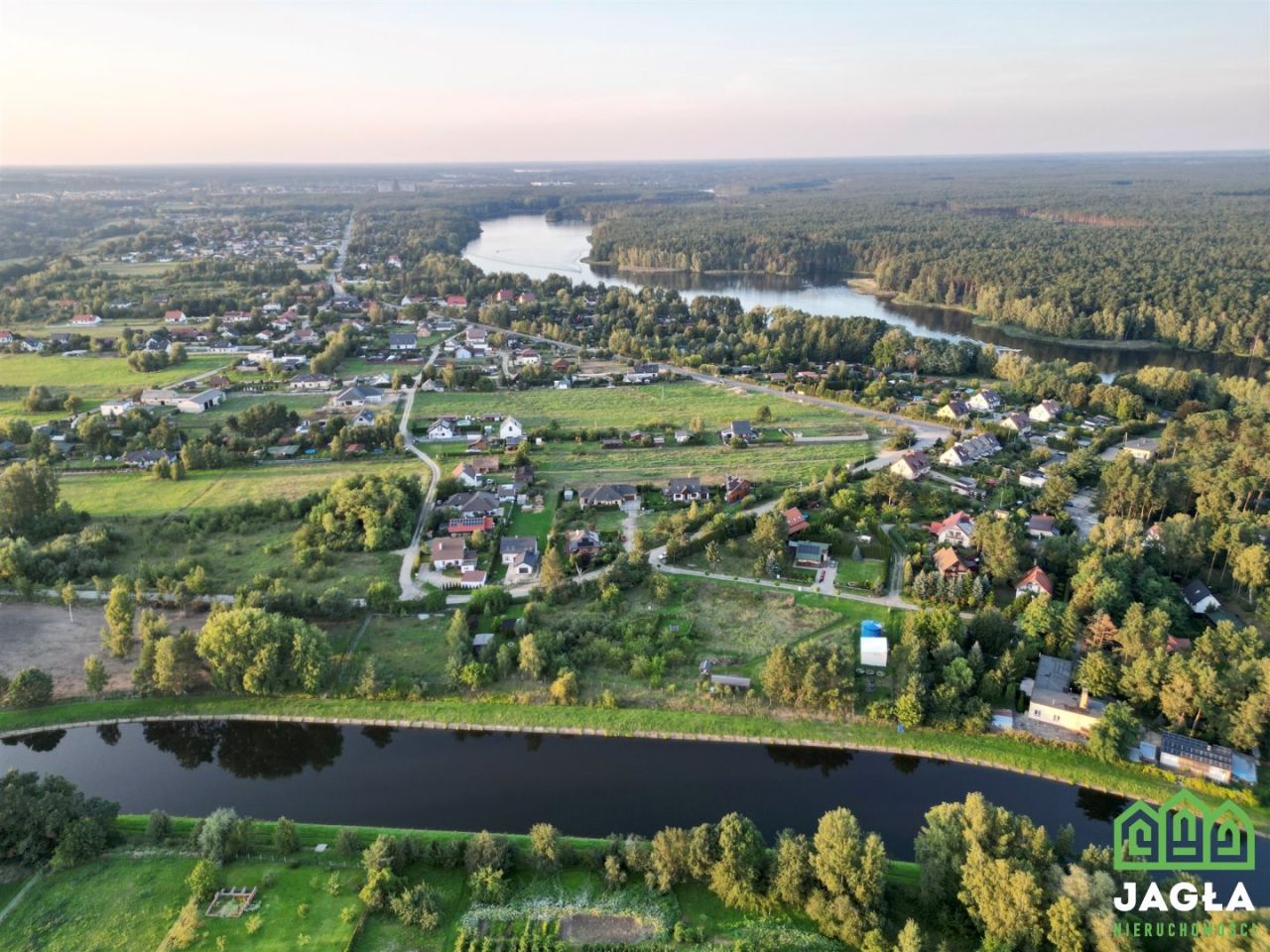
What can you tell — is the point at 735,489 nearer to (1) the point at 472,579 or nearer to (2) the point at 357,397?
(1) the point at 472,579

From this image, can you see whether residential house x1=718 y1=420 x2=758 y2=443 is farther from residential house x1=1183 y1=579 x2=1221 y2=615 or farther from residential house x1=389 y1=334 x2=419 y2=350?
residential house x1=389 y1=334 x2=419 y2=350

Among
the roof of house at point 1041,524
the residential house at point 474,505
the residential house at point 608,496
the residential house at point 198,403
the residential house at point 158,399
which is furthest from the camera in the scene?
the residential house at point 158,399

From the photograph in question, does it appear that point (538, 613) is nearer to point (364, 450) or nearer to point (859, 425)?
point (364, 450)

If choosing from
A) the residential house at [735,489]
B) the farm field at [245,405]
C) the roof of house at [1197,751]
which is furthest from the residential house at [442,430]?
the roof of house at [1197,751]

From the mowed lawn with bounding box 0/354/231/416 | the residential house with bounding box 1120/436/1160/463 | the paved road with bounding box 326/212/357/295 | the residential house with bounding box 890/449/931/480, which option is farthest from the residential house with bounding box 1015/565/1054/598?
the paved road with bounding box 326/212/357/295

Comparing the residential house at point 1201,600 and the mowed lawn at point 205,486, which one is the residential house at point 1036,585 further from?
the mowed lawn at point 205,486
